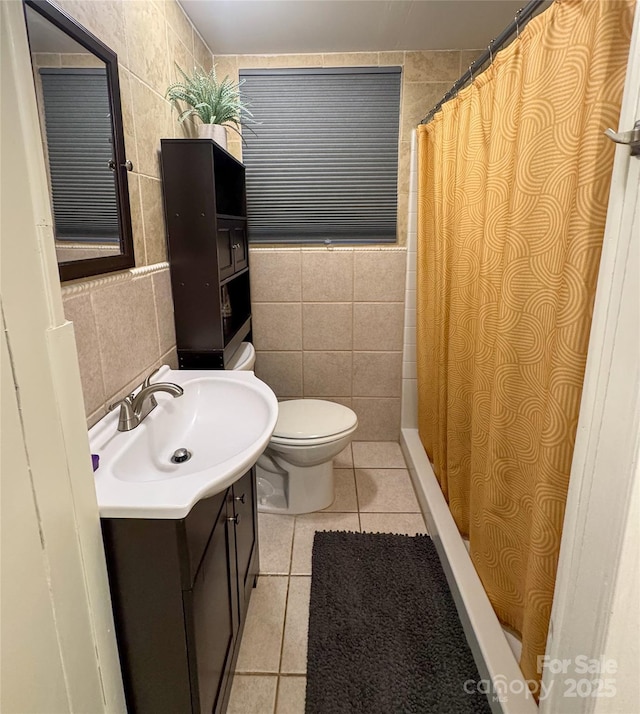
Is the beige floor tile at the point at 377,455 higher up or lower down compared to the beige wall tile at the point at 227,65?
lower down

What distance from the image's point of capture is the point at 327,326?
104 inches

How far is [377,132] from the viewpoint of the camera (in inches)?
93.8

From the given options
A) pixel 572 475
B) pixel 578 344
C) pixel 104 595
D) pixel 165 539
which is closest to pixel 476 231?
pixel 578 344

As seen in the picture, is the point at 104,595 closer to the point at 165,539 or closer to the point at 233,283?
the point at 165,539

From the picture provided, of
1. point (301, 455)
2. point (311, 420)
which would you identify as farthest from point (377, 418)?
point (301, 455)

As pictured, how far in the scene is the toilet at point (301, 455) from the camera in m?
1.99

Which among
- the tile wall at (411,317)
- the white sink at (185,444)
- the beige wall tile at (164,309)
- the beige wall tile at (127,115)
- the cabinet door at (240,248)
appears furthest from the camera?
the tile wall at (411,317)

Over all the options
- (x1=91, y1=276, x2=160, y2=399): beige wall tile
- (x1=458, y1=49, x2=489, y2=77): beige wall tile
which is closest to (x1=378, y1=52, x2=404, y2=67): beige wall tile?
(x1=458, y1=49, x2=489, y2=77): beige wall tile

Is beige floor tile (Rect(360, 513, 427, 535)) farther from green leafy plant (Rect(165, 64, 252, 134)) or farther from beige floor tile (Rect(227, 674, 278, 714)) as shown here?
green leafy plant (Rect(165, 64, 252, 134))

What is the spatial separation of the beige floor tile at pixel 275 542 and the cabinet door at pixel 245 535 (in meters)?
0.14

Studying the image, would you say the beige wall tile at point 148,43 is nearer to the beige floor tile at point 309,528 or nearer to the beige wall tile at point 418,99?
the beige wall tile at point 418,99

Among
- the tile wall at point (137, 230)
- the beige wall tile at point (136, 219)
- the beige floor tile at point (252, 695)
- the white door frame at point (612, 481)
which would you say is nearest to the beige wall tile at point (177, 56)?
the tile wall at point (137, 230)

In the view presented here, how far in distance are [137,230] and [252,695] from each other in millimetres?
1471

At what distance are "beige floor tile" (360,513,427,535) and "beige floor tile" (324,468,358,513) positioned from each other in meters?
0.09
